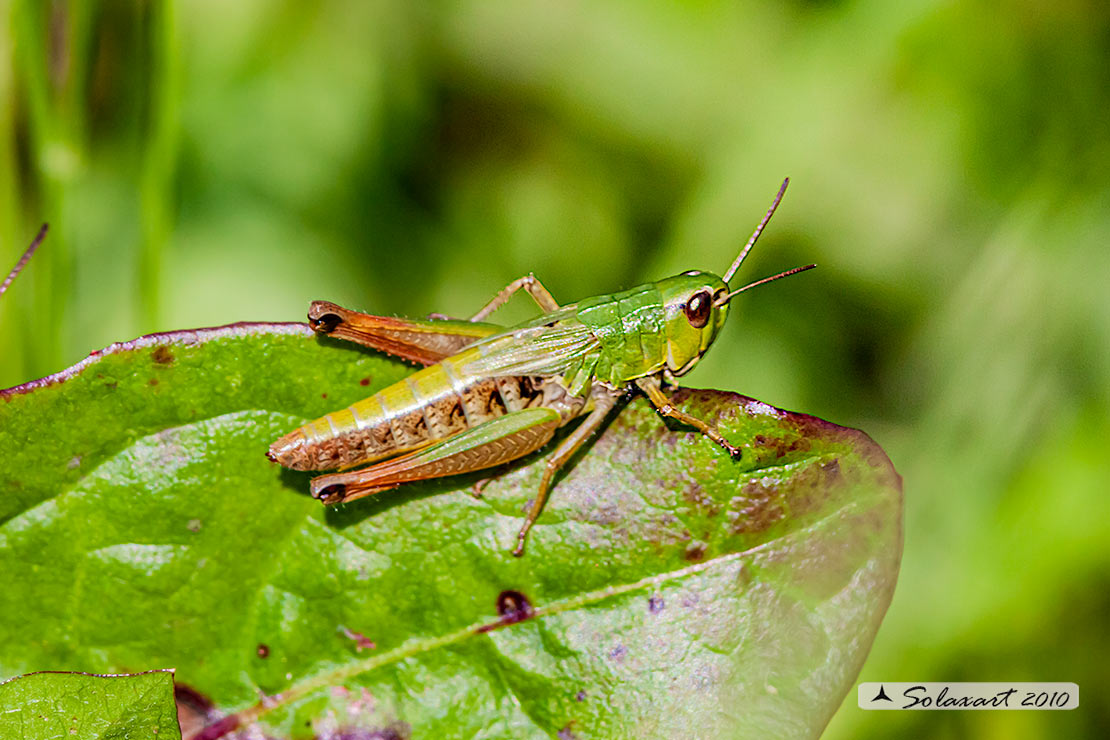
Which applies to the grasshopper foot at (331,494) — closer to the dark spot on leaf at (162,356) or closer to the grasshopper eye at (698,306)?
the dark spot on leaf at (162,356)

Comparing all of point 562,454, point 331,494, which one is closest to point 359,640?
point 331,494

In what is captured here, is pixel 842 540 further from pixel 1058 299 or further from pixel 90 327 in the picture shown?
pixel 90 327

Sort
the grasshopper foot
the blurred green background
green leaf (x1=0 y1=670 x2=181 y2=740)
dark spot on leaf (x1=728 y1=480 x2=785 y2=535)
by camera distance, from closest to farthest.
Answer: green leaf (x1=0 y1=670 x2=181 y2=740)
dark spot on leaf (x1=728 y1=480 x2=785 y2=535)
the grasshopper foot
the blurred green background

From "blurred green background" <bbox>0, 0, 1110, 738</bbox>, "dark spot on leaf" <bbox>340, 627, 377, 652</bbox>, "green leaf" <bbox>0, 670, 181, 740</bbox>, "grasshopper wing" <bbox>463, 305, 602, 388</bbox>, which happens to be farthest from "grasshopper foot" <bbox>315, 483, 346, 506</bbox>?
"blurred green background" <bbox>0, 0, 1110, 738</bbox>

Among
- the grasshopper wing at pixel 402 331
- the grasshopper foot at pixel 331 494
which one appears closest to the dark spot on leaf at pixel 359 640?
the grasshopper foot at pixel 331 494

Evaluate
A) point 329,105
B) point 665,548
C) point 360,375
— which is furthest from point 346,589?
point 329,105
